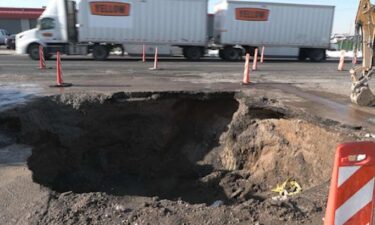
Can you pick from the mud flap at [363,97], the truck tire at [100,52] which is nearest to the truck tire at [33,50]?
the truck tire at [100,52]

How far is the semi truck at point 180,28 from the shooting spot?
22.9 metres

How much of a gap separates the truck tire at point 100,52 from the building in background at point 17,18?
3163 centimetres

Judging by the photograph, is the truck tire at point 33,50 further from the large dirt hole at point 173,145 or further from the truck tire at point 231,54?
the large dirt hole at point 173,145

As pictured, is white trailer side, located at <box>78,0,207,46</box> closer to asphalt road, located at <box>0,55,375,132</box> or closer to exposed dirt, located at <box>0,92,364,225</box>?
asphalt road, located at <box>0,55,375,132</box>

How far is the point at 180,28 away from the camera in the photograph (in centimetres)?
2433

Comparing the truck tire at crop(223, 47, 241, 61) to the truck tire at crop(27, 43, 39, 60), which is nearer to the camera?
the truck tire at crop(27, 43, 39, 60)

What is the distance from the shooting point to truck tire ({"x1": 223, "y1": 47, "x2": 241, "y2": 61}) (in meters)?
26.3

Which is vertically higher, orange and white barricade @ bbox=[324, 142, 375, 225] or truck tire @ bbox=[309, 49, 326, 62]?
orange and white barricade @ bbox=[324, 142, 375, 225]

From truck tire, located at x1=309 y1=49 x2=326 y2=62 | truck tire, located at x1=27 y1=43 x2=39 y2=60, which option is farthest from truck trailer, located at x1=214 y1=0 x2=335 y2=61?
truck tire, located at x1=27 y1=43 x2=39 y2=60

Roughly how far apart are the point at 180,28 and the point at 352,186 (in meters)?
22.0

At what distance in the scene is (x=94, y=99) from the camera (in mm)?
9547

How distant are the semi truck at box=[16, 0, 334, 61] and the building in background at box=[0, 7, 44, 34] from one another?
99.1ft

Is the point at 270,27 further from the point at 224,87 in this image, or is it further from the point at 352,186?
the point at 352,186

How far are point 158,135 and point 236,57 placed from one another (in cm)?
1722
